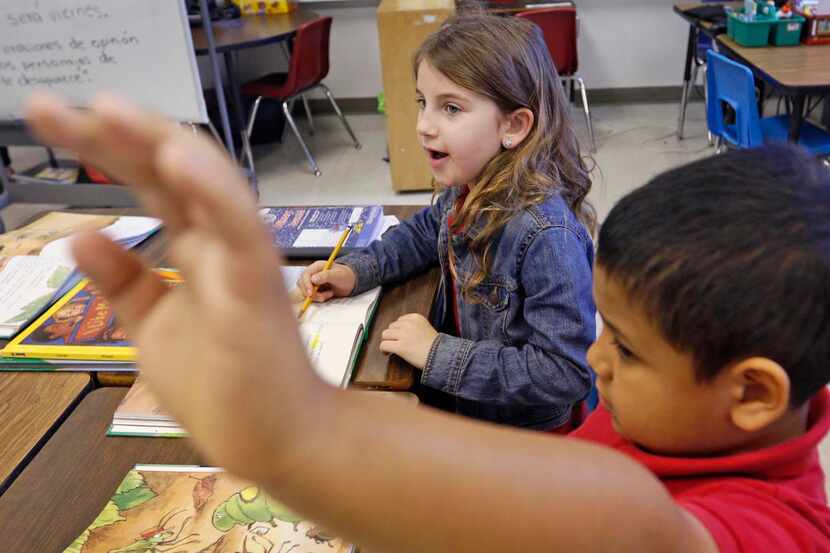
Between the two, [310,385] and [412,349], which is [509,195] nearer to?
[412,349]

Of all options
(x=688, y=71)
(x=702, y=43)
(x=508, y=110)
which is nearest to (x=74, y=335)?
(x=508, y=110)

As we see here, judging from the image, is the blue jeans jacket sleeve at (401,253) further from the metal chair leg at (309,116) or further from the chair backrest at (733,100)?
the metal chair leg at (309,116)

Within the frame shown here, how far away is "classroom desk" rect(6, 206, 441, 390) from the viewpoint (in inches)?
39.4

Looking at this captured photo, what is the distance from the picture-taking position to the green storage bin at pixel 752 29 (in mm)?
3068

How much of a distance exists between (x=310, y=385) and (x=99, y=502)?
703 mm

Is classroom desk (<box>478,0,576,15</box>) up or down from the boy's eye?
down

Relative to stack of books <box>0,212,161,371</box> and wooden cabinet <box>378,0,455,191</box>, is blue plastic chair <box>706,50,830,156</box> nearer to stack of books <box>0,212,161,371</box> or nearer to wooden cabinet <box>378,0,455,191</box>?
wooden cabinet <box>378,0,455,191</box>

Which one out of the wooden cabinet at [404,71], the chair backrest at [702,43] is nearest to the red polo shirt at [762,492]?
the wooden cabinet at [404,71]

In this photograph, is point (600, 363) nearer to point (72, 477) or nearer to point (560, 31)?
point (72, 477)

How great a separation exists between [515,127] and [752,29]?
248cm

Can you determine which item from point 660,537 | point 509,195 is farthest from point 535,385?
point 660,537

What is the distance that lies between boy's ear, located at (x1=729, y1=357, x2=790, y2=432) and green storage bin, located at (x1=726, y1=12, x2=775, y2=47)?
3123 millimetres

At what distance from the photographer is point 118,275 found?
1.01 ft

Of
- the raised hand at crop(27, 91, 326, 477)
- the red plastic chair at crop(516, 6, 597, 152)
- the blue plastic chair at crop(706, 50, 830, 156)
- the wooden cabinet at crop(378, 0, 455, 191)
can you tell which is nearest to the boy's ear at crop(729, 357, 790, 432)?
the raised hand at crop(27, 91, 326, 477)
